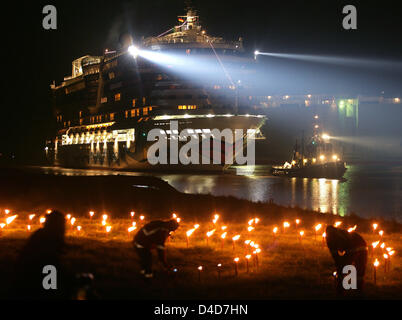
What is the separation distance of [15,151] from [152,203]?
5123 inches

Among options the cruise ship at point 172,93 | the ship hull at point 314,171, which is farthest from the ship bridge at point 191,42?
the ship hull at point 314,171

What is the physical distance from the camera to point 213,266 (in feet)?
32.7

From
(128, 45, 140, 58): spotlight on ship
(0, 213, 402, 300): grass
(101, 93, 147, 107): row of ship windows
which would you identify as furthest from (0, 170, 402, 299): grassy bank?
(128, 45, 140, 58): spotlight on ship

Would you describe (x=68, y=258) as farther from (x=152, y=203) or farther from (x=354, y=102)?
(x=354, y=102)

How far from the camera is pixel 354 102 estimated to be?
4665 inches

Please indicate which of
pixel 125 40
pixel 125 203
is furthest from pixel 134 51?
pixel 125 203

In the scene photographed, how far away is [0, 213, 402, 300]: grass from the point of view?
313 inches

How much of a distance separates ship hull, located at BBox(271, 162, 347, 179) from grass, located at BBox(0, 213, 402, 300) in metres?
49.5

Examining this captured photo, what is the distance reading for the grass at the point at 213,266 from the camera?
313 inches

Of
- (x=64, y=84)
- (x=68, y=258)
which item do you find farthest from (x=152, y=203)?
(x=64, y=84)

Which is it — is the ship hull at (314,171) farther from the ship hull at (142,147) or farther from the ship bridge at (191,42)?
the ship bridge at (191,42)

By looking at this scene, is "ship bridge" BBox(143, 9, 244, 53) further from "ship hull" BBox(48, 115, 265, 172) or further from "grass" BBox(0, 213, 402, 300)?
"grass" BBox(0, 213, 402, 300)

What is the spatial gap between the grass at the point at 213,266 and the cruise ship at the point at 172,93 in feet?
151

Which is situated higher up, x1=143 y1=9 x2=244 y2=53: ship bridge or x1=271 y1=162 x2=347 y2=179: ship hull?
x1=143 y1=9 x2=244 y2=53: ship bridge
